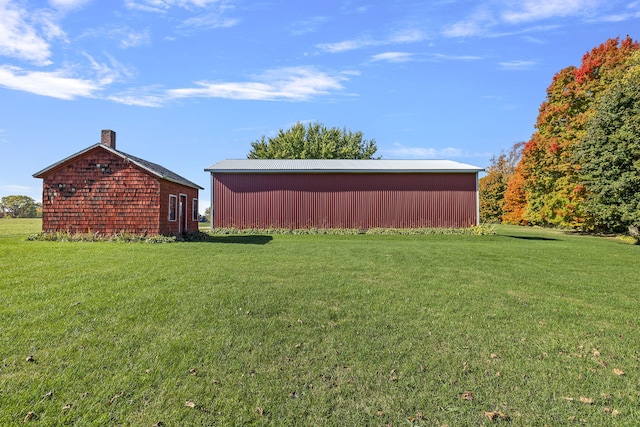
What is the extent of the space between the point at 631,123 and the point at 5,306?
982 inches

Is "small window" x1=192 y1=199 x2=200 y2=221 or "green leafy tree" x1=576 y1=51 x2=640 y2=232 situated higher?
"green leafy tree" x1=576 y1=51 x2=640 y2=232

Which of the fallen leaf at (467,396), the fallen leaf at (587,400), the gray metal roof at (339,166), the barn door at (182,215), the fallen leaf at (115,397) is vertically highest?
the gray metal roof at (339,166)

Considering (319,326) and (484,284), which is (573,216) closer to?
(484,284)

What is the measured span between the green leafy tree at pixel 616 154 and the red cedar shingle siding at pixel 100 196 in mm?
22375

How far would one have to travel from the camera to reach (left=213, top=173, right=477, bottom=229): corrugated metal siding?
21.7 metres

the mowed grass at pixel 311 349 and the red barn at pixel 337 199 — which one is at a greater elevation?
the red barn at pixel 337 199

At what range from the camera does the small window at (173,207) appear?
53.1ft

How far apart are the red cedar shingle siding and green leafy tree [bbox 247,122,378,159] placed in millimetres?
24482

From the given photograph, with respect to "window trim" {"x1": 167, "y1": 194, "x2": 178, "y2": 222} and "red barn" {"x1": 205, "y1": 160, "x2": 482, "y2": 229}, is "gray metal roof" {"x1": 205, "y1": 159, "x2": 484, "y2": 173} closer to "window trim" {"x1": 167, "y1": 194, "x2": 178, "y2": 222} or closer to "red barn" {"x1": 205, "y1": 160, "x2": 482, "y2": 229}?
"red barn" {"x1": 205, "y1": 160, "x2": 482, "y2": 229}

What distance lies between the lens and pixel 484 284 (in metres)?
7.07

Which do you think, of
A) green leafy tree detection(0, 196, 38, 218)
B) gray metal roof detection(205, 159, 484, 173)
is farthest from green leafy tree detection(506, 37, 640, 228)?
green leafy tree detection(0, 196, 38, 218)

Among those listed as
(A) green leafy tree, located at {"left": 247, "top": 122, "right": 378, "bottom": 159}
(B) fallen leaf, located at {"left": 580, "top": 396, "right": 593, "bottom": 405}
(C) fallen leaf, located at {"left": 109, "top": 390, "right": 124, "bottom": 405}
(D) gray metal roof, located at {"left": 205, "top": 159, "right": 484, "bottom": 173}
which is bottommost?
(B) fallen leaf, located at {"left": 580, "top": 396, "right": 593, "bottom": 405}

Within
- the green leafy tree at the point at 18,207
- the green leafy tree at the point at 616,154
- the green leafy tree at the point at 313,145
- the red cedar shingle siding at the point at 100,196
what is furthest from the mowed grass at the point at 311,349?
the green leafy tree at the point at 18,207

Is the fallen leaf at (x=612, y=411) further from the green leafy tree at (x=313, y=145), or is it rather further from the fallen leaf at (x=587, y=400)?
the green leafy tree at (x=313, y=145)
